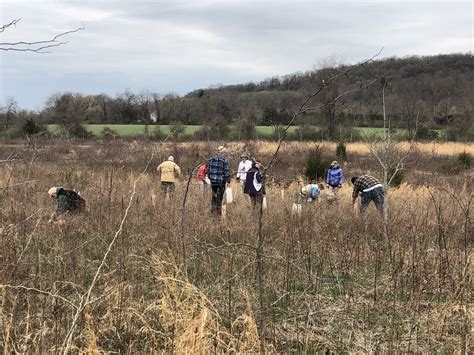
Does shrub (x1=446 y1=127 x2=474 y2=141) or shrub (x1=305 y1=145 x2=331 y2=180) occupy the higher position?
shrub (x1=446 y1=127 x2=474 y2=141)

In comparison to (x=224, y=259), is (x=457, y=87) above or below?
above

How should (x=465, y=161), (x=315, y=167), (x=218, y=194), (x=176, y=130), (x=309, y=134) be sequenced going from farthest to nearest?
1. (x=309, y=134)
2. (x=465, y=161)
3. (x=315, y=167)
4. (x=218, y=194)
5. (x=176, y=130)

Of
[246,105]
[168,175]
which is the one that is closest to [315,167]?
[168,175]

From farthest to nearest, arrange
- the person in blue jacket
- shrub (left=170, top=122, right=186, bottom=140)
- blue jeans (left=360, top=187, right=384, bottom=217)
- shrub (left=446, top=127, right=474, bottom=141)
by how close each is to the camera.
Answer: shrub (left=446, top=127, right=474, bottom=141), the person in blue jacket, blue jeans (left=360, top=187, right=384, bottom=217), shrub (left=170, top=122, right=186, bottom=140)

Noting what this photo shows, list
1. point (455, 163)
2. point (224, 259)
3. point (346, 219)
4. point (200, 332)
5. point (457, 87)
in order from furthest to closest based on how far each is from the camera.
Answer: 1. point (457, 87)
2. point (455, 163)
3. point (346, 219)
4. point (224, 259)
5. point (200, 332)

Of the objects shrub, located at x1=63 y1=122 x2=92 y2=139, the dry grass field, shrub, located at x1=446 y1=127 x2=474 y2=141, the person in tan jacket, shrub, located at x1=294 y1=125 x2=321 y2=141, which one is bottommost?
the dry grass field

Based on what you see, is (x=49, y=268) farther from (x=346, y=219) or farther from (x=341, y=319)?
(x=346, y=219)

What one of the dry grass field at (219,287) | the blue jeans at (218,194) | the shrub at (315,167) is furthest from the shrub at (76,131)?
the dry grass field at (219,287)

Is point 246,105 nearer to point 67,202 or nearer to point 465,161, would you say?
point 465,161

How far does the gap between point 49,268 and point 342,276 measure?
3082 millimetres

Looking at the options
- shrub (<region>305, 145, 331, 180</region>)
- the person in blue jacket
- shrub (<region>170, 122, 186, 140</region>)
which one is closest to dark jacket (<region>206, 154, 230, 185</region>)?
shrub (<region>170, 122, 186, 140</region>)

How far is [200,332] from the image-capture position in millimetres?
2691

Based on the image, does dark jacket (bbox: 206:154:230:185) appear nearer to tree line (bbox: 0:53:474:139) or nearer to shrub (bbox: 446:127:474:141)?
tree line (bbox: 0:53:474:139)

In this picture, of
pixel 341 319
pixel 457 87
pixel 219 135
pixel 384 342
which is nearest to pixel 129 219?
pixel 341 319
